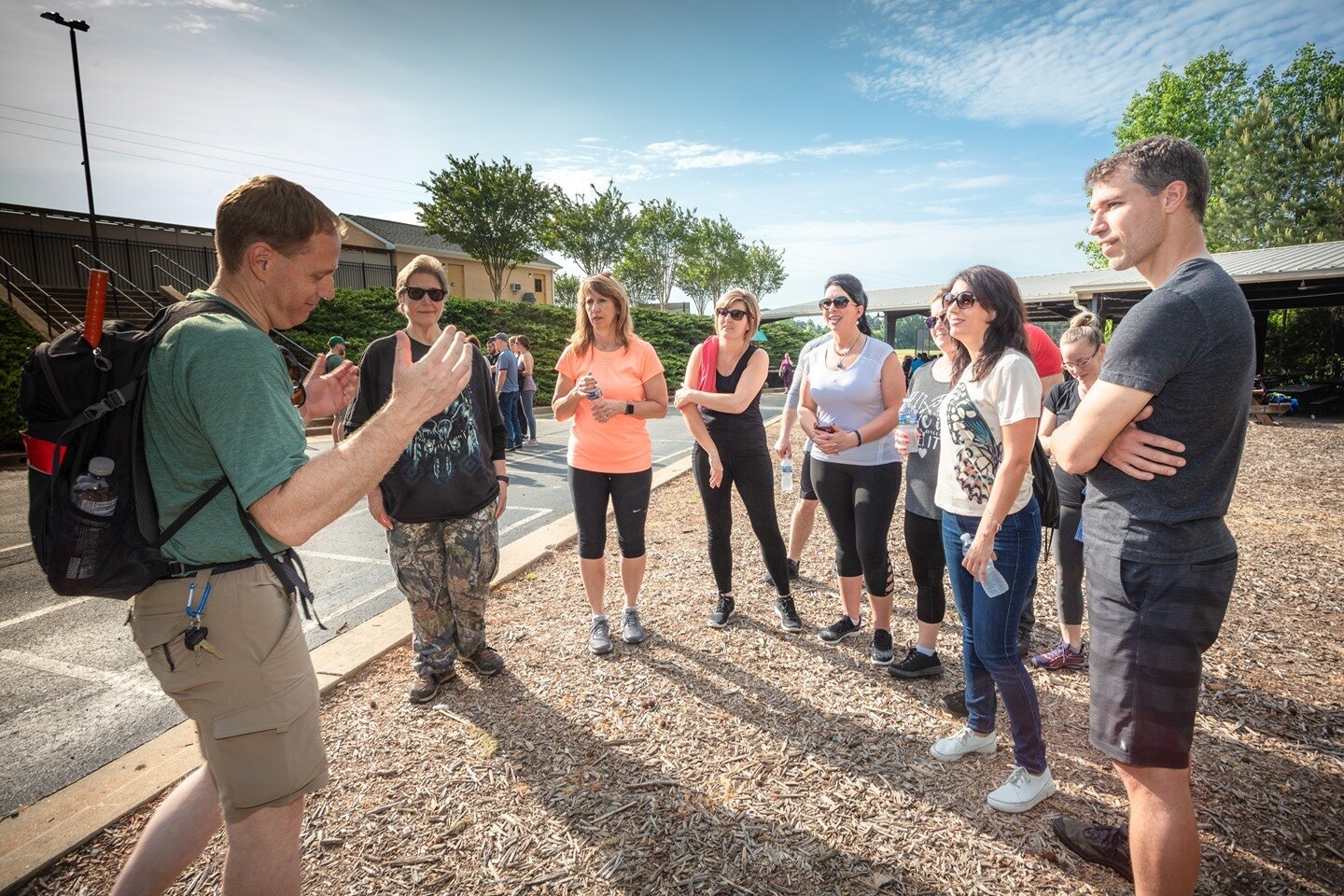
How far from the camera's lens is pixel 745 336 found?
4.09 meters

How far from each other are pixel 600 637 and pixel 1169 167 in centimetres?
338

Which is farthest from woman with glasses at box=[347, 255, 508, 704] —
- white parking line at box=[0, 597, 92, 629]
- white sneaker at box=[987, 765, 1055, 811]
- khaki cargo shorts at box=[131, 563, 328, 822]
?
white parking line at box=[0, 597, 92, 629]

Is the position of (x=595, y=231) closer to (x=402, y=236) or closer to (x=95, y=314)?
(x=402, y=236)

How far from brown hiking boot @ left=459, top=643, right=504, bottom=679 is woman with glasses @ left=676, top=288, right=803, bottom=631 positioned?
1385 millimetres

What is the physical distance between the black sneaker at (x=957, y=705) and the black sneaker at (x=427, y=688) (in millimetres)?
2627

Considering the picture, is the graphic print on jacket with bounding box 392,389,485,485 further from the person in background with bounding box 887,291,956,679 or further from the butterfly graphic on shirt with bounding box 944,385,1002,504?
the butterfly graphic on shirt with bounding box 944,385,1002,504

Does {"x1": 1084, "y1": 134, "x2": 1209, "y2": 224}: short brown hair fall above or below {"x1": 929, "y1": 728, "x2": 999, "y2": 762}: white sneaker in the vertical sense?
above

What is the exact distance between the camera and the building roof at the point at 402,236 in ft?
117

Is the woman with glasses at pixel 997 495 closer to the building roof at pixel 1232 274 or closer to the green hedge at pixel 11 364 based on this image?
the building roof at pixel 1232 274

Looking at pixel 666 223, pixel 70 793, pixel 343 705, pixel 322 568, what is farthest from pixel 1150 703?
pixel 666 223

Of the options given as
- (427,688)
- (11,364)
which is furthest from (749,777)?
(11,364)

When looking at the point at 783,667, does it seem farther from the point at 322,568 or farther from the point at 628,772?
the point at 322,568

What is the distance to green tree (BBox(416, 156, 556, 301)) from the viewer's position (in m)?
30.0

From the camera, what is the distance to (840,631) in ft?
12.8
